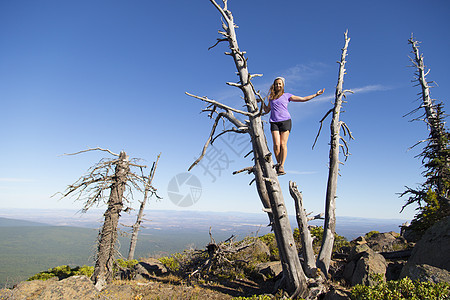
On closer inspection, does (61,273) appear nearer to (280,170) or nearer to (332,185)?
(280,170)

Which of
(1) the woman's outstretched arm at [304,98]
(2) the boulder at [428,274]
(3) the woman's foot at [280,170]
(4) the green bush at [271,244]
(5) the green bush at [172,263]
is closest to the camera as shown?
(2) the boulder at [428,274]

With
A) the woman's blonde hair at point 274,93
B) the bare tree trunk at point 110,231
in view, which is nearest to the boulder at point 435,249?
the woman's blonde hair at point 274,93

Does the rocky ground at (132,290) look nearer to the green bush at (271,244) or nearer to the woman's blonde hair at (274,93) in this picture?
the green bush at (271,244)

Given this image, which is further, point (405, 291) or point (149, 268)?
point (149, 268)

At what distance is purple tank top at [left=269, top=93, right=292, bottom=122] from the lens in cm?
542

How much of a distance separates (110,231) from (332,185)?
28.6ft

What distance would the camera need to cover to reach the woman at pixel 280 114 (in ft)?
17.7

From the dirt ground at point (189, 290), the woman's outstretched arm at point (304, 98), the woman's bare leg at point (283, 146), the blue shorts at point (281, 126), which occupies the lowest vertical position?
the dirt ground at point (189, 290)

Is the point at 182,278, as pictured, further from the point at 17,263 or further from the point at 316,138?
the point at 17,263

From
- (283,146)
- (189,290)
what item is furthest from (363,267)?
(189,290)

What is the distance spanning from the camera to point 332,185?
702 centimetres

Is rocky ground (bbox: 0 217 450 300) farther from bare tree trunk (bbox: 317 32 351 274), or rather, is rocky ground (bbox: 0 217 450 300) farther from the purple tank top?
the purple tank top

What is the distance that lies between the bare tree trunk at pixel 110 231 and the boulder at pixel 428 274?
9.78 m

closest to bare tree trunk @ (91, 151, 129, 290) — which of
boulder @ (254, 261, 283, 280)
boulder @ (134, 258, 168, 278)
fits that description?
boulder @ (134, 258, 168, 278)
